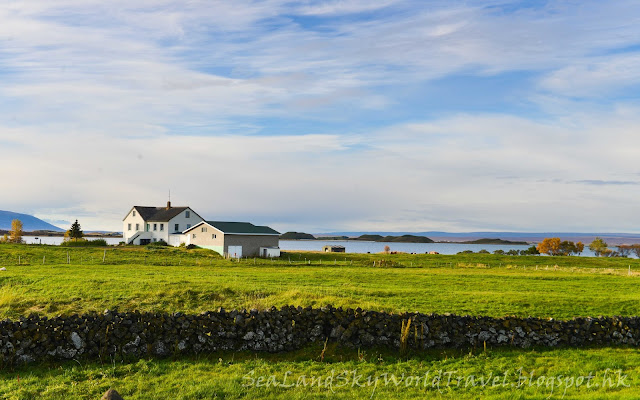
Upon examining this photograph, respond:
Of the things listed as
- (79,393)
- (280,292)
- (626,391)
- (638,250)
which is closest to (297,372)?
(79,393)

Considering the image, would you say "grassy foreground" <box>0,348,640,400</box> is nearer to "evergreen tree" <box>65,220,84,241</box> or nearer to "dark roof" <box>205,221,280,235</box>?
"dark roof" <box>205,221,280,235</box>

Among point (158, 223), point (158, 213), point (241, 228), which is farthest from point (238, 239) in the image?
point (158, 213)

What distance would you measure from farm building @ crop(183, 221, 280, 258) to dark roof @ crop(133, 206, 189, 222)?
15.5 metres

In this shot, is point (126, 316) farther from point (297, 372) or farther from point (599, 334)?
point (599, 334)

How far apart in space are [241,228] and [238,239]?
2.81 metres

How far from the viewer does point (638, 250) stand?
651 ft

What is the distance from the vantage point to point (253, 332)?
15383mm

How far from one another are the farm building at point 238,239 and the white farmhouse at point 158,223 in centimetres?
1246

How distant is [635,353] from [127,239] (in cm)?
9282

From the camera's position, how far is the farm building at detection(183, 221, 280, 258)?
237 feet

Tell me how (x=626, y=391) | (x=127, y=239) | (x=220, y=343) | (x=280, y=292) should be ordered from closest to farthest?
1. (x=626, y=391)
2. (x=220, y=343)
3. (x=280, y=292)
4. (x=127, y=239)

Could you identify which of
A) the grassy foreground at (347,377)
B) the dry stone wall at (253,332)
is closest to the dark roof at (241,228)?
the dry stone wall at (253,332)

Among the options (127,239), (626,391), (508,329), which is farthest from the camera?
(127,239)

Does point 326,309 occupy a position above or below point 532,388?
above
